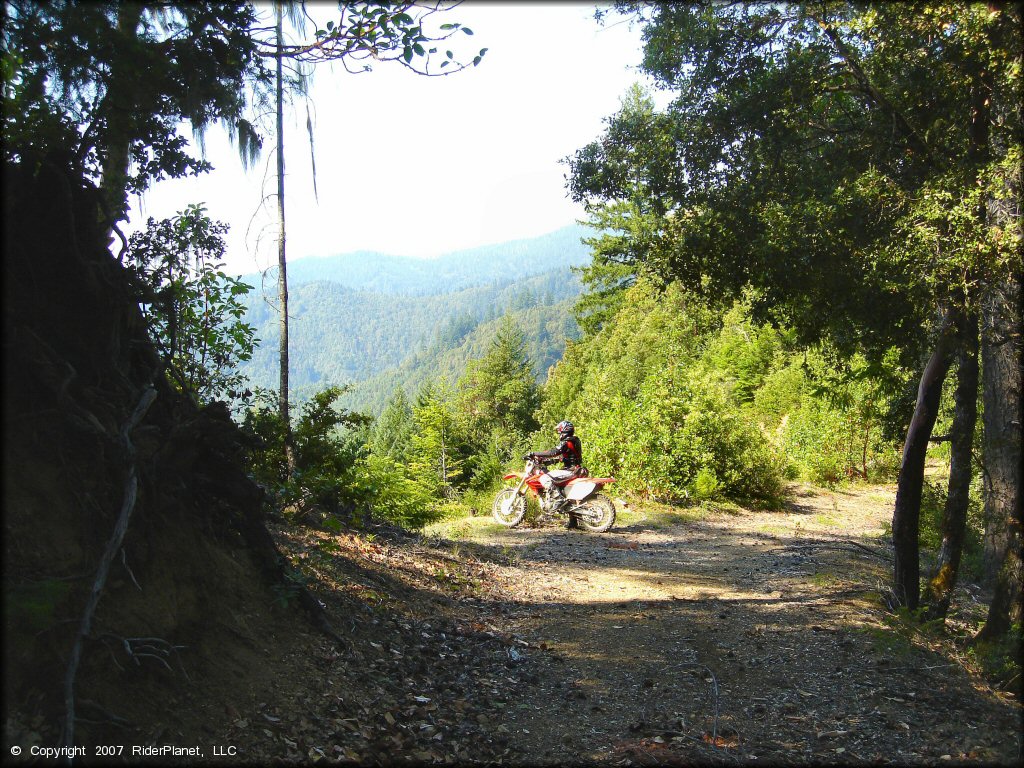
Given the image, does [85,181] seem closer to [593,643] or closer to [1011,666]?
[593,643]

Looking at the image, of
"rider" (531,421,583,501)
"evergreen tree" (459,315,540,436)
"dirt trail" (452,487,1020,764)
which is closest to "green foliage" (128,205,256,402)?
"dirt trail" (452,487,1020,764)

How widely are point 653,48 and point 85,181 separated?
5.18 m

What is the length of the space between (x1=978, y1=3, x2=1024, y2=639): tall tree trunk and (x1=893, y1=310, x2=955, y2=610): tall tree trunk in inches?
19.6

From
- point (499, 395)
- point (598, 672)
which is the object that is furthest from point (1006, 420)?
point (499, 395)

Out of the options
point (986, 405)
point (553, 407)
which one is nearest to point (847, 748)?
point (986, 405)

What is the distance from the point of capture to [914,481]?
22.0ft

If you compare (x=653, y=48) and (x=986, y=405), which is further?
(x=653, y=48)

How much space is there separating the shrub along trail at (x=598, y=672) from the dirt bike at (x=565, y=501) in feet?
8.84

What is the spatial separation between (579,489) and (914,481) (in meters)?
5.75

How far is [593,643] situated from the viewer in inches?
236

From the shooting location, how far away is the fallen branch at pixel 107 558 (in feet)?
8.78

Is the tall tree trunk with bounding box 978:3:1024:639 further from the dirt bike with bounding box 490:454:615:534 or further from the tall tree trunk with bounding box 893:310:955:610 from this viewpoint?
the dirt bike with bounding box 490:454:615:534

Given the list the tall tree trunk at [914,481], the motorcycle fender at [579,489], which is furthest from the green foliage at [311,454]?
the tall tree trunk at [914,481]

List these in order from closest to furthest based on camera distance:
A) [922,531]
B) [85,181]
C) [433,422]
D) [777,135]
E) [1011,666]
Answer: [85,181], [1011,666], [777,135], [922,531], [433,422]
